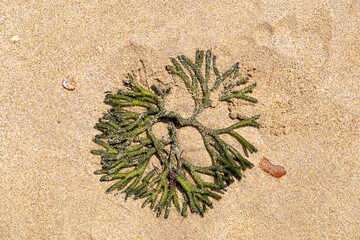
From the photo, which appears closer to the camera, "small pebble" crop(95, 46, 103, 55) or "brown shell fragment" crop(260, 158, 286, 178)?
"brown shell fragment" crop(260, 158, 286, 178)

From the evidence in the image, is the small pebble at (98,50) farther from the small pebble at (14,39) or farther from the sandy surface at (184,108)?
the small pebble at (14,39)

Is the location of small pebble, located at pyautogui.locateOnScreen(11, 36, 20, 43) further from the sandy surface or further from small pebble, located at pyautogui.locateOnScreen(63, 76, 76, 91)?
small pebble, located at pyautogui.locateOnScreen(63, 76, 76, 91)

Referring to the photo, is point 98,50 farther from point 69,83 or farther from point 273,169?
point 273,169

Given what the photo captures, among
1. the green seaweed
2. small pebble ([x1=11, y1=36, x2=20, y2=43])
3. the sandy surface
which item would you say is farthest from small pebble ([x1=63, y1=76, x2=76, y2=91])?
small pebble ([x1=11, y1=36, x2=20, y2=43])

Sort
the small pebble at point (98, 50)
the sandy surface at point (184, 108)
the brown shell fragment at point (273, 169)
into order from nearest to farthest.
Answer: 1. the sandy surface at point (184, 108)
2. the brown shell fragment at point (273, 169)
3. the small pebble at point (98, 50)

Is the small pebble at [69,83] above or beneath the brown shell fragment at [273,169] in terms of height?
beneath

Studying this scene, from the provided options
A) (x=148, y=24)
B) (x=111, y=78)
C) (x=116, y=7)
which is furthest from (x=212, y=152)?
(x=116, y=7)

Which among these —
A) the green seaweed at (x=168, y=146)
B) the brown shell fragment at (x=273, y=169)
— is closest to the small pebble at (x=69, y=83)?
the green seaweed at (x=168, y=146)
